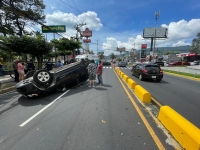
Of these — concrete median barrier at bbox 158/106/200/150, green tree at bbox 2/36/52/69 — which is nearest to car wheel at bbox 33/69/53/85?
concrete median barrier at bbox 158/106/200/150

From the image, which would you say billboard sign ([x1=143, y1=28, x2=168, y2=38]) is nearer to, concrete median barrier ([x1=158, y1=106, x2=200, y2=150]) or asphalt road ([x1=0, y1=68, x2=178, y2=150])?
asphalt road ([x1=0, y1=68, x2=178, y2=150])

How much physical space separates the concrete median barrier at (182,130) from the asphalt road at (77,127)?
0.73 ft

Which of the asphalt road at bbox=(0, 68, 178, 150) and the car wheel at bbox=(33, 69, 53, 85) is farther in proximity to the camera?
the car wheel at bbox=(33, 69, 53, 85)

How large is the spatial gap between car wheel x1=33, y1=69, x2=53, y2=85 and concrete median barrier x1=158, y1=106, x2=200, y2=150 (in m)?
5.09

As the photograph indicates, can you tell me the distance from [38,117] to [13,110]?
4.31 feet

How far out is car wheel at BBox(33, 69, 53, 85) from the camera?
6.00 m

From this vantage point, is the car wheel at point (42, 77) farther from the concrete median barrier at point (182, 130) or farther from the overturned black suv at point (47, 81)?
the concrete median barrier at point (182, 130)

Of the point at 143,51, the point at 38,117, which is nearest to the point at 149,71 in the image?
the point at 38,117

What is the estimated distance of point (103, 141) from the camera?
2801mm

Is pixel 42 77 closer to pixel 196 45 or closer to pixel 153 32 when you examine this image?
pixel 153 32

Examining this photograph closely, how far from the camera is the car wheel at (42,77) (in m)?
6.00

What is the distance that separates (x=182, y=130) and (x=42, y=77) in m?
5.80

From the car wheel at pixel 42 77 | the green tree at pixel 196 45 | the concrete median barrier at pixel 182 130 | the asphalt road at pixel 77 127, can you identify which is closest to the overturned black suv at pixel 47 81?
the car wheel at pixel 42 77

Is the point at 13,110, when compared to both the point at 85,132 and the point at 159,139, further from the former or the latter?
the point at 159,139
